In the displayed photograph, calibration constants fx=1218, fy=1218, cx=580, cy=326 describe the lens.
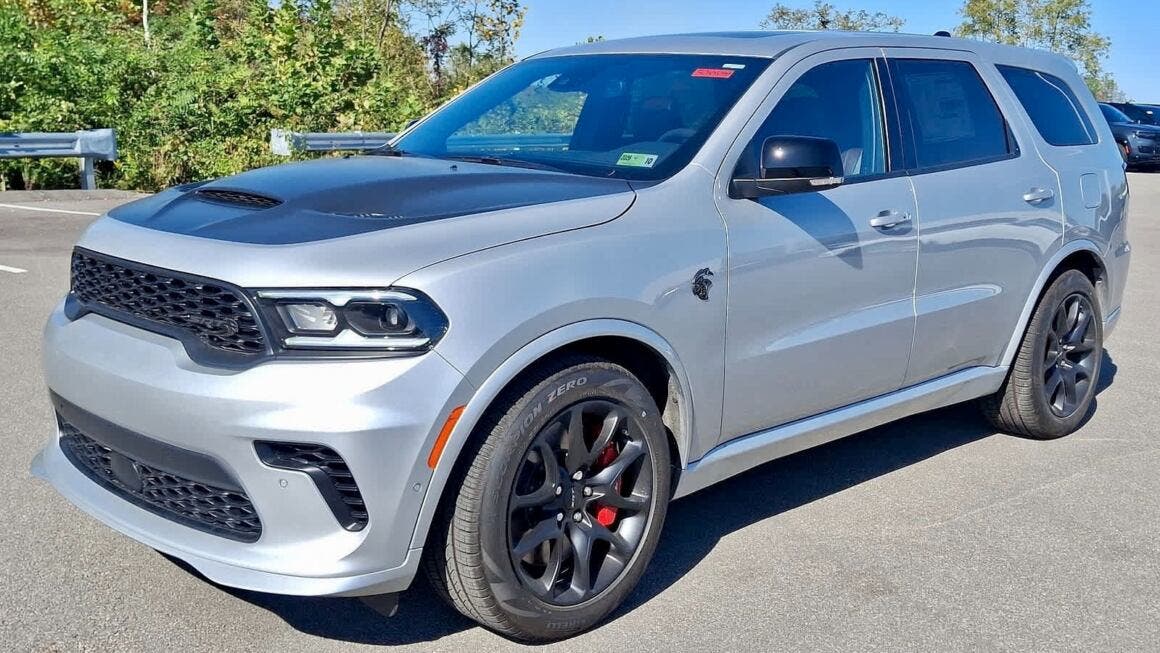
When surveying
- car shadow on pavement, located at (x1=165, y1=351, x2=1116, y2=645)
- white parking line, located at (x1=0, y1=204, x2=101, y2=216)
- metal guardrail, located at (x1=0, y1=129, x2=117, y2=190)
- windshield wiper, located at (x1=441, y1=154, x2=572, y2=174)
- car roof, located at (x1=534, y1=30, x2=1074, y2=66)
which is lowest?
white parking line, located at (x1=0, y1=204, x2=101, y2=216)

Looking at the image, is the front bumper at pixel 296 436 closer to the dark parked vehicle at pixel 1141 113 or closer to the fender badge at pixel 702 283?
the fender badge at pixel 702 283

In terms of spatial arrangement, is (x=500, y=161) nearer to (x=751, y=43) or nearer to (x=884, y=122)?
(x=751, y=43)

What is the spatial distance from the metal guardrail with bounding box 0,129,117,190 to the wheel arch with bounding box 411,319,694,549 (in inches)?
463

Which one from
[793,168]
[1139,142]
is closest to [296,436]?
[793,168]

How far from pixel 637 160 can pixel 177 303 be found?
1.63 meters

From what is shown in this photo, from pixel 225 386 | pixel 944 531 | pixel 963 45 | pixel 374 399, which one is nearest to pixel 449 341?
pixel 374 399

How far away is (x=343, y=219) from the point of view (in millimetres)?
3398

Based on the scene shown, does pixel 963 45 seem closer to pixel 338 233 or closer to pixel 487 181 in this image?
pixel 487 181

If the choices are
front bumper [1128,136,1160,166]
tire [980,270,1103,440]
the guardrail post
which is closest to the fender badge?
tire [980,270,1103,440]

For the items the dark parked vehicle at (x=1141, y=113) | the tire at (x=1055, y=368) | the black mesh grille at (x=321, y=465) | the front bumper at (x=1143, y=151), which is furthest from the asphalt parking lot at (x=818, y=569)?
the dark parked vehicle at (x=1141, y=113)

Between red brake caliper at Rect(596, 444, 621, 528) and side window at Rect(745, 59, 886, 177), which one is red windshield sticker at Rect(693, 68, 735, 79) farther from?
red brake caliper at Rect(596, 444, 621, 528)

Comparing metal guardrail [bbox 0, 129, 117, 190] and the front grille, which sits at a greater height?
the front grille

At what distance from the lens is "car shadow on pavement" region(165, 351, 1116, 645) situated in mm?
3680

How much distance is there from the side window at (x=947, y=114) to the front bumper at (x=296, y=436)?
2.60 m
